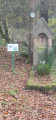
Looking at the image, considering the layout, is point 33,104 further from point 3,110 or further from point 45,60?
point 45,60

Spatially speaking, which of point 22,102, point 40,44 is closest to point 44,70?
point 40,44

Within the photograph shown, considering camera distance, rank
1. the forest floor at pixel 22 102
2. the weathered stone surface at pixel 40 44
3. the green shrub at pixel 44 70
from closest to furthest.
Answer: the forest floor at pixel 22 102 → the green shrub at pixel 44 70 → the weathered stone surface at pixel 40 44

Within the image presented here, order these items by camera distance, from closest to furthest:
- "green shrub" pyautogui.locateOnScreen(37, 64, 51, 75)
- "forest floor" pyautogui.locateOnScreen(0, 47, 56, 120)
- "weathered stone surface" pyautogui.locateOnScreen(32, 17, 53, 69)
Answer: "forest floor" pyautogui.locateOnScreen(0, 47, 56, 120), "green shrub" pyautogui.locateOnScreen(37, 64, 51, 75), "weathered stone surface" pyautogui.locateOnScreen(32, 17, 53, 69)

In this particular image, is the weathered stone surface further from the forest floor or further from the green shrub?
the forest floor

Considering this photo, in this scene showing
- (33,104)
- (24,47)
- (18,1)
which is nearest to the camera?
(33,104)

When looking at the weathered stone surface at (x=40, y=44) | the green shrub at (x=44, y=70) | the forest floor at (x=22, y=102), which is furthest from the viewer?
the weathered stone surface at (x=40, y=44)

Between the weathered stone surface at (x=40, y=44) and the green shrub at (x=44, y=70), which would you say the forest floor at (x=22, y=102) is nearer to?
the green shrub at (x=44, y=70)

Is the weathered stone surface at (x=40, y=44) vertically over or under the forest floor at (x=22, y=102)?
over

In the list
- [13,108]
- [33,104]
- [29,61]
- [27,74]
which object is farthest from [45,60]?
[13,108]

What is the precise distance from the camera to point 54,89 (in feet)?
24.7

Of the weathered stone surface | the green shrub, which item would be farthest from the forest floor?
the weathered stone surface

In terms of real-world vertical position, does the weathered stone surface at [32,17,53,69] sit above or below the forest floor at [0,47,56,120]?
above

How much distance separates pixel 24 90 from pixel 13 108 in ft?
7.33

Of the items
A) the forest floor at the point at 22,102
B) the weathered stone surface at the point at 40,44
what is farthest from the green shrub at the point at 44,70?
the weathered stone surface at the point at 40,44
